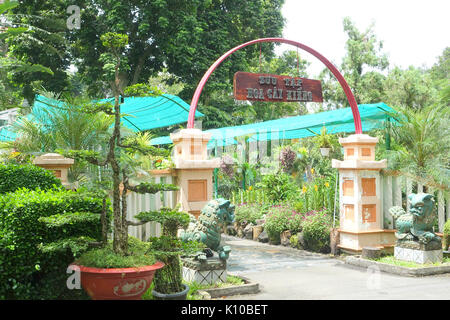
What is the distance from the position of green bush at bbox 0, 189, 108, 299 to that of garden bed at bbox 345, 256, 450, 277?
4491 millimetres

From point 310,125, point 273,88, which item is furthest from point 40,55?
point 273,88

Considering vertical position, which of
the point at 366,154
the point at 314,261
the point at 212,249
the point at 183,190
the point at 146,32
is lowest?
the point at 314,261

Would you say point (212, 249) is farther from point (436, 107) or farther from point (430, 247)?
point (436, 107)

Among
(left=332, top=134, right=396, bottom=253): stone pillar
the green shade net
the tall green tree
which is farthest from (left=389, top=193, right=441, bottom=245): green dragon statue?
the tall green tree

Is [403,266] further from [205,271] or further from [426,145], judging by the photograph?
[205,271]

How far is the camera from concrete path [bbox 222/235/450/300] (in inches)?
207

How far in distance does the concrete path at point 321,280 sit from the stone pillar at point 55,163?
2.84m

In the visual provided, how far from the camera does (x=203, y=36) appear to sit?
57.8 feet

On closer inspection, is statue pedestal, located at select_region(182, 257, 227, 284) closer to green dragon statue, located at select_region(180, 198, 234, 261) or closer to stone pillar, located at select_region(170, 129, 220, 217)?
green dragon statue, located at select_region(180, 198, 234, 261)

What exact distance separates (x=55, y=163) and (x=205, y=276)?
250 centimetres

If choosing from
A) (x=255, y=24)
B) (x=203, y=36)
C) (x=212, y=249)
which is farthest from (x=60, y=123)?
(x=255, y=24)

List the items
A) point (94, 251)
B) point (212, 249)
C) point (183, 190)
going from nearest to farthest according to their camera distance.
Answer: point (94, 251) → point (212, 249) → point (183, 190)

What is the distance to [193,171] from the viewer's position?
627cm
